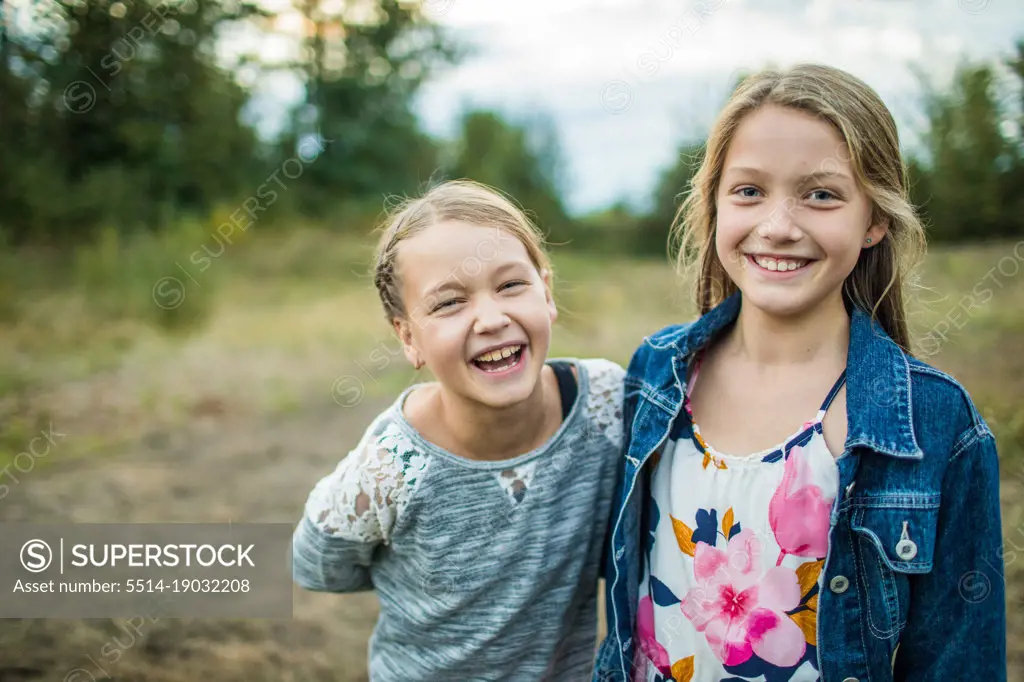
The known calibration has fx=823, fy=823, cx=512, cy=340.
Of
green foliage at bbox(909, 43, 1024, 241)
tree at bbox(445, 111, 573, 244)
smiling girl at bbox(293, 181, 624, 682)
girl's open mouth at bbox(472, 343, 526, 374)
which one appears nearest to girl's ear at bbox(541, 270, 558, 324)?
smiling girl at bbox(293, 181, 624, 682)

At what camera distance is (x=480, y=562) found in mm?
1883

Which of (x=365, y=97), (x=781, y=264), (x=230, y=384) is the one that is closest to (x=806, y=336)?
(x=781, y=264)

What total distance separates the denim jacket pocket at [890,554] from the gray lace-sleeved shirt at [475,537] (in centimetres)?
60

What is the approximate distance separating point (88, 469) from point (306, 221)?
5.98m

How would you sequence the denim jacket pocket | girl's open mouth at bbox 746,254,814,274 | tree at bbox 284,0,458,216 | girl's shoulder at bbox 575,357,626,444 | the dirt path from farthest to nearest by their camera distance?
tree at bbox 284,0,458,216, the dirt path, girl's shoulder at bbox 575,357,626,444, girl's open mouth at bbox 746,254,814,274, the denim jacket pocket

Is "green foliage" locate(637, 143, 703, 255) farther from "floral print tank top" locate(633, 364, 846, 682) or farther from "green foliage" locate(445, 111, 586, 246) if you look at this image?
"floral print tank top" locate(633, 364, 846, 682)

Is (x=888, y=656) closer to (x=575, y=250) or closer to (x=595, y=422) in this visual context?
(x=595, y=422)

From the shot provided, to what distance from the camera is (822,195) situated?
1626mm

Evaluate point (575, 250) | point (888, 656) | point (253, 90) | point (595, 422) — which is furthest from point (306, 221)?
point (888, 656)

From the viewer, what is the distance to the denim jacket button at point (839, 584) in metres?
1.56

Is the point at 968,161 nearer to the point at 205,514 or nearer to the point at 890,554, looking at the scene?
the point at 890,554

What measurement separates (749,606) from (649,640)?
27 cm

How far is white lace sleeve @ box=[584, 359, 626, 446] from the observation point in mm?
1987

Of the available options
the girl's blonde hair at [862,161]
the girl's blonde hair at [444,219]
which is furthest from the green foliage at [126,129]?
the girl's blonde hair at [862,161]
